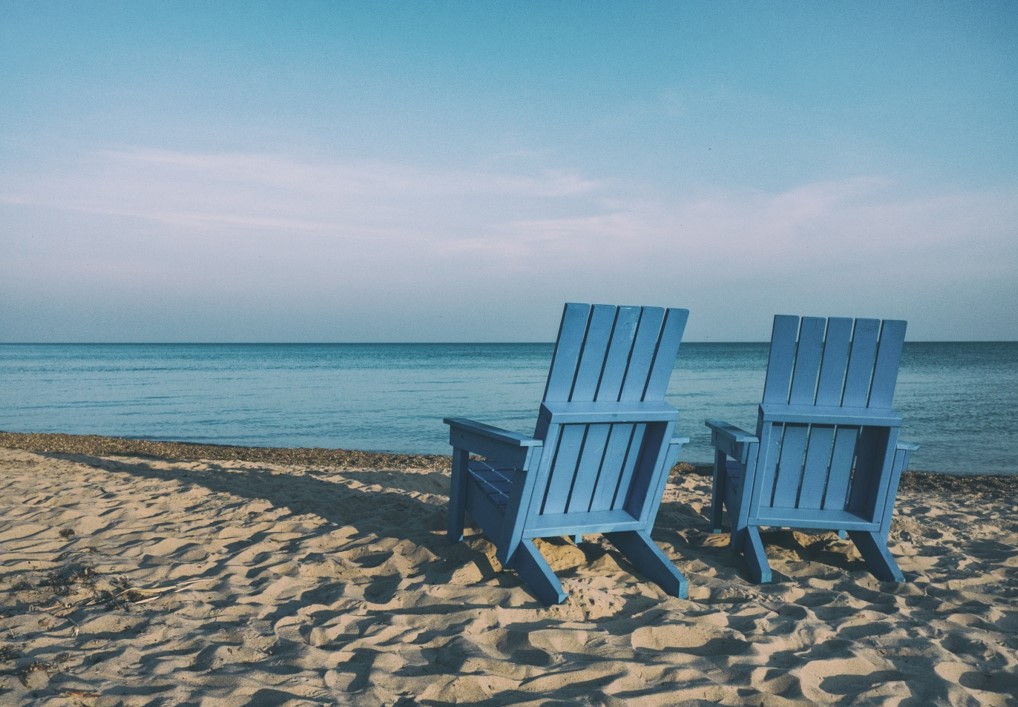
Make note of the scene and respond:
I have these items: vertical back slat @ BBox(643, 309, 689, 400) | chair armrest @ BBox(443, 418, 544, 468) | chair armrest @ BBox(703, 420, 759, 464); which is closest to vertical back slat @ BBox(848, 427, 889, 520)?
chair armrest @ BBox(703, 420, 759, 464)

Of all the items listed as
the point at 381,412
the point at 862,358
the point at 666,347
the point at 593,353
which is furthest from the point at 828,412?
the point at 381,412

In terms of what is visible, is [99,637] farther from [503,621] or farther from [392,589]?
[503,621]

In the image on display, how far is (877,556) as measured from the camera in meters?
3.32

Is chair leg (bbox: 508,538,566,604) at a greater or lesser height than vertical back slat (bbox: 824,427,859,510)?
lesser

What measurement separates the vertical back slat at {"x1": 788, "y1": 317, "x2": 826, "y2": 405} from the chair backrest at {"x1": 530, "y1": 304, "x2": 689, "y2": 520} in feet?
2.22

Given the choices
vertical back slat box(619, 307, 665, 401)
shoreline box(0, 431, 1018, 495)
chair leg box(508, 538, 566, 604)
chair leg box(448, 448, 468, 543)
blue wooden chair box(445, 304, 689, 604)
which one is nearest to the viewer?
chair leg box(508, 538, 566, 604)

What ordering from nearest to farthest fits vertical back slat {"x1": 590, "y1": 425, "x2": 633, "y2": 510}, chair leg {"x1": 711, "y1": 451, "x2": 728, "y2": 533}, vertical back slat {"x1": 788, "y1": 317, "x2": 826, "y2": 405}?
1. vertical back slat {"x1": 590, "y1": 425, "x2": 633, "y2": 510}
2. vertical back slat {"x1": 788, "y1": 317, "x2": 826, "y2": 405}
3. chair leg {"x1": 711, "y1": 451, "x2": 728, "y2": 533}

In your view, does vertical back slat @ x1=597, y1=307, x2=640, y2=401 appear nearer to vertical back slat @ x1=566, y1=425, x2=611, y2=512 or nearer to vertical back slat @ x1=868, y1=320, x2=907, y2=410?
vertical back slat @ x1=566, y1=425, x2=611, y2=512

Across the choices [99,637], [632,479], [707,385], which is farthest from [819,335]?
[707,385]

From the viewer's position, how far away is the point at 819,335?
324cm

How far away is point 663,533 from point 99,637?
2.94 meters

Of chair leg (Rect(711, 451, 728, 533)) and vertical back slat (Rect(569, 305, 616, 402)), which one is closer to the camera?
vertical back slat (Rect(569, 305, 616, 402))

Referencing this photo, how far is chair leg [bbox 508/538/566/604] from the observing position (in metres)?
2.76

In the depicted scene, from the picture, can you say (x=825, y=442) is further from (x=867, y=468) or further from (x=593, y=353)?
(x=593, y=353)
